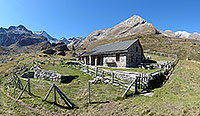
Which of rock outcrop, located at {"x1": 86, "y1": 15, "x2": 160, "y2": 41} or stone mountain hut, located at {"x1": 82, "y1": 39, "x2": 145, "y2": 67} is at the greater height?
rock outcrop, located at {"x1": 86, "y1": 15, "x2": 160, "y2": 41}

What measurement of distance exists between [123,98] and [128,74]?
14.3ft

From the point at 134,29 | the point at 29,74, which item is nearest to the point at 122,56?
the point at 29,74

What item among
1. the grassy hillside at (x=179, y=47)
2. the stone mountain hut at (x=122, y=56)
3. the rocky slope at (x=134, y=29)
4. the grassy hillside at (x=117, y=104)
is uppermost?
the rocky slope at (x=134, y=29)

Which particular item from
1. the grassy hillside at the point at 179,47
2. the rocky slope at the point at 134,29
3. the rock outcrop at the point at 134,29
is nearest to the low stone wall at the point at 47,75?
the grassy hillside at the point at 179,47

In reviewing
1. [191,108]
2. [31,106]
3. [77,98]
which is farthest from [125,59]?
[31,106]

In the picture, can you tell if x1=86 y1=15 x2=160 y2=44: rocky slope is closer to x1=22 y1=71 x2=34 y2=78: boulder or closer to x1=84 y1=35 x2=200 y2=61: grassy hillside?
x1=84 y1=35 x2=200 y2=61: grassy hillside

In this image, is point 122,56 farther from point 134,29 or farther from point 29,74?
point 134,29

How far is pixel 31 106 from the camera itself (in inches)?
323

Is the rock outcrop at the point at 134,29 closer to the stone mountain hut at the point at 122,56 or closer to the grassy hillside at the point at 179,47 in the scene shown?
the grassy hillside at the point at 179,47

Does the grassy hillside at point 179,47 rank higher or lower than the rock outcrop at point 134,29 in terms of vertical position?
lower

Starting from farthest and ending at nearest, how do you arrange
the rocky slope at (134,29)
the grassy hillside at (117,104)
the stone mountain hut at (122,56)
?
the rocky slope at (134,29) < the stone mountain hut at (122,56) < the grassy hillside at (117,104)

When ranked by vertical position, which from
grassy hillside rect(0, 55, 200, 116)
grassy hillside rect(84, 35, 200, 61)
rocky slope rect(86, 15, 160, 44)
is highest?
rocky slope rect(86, 15, 160, 44)

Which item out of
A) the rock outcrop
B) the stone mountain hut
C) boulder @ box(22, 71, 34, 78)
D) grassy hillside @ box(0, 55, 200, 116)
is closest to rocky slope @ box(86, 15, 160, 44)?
the rock outcrop

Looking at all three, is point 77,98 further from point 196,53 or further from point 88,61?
point 196,53
